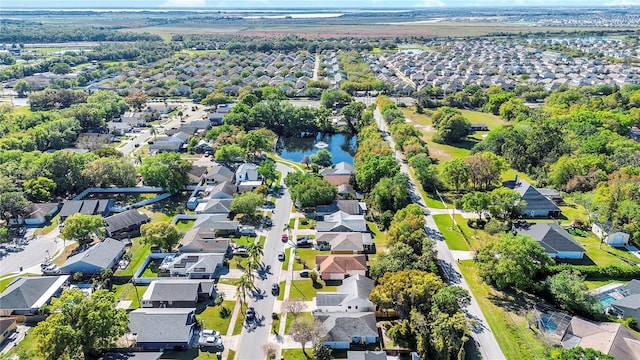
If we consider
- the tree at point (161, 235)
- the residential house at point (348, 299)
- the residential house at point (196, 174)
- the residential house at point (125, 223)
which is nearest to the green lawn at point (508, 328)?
the residential house at point (348, 299)

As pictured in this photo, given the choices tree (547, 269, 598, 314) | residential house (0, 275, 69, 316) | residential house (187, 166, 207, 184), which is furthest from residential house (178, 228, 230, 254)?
tree (547, 269, 598, 314)

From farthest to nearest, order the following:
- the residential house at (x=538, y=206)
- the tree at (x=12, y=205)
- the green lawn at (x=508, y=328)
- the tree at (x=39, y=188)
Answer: the tree at (x=39, y=188) < the residential house at (x=538, y=206) < the tree at (x=12, y=205) < the green lawn at (x=508, y=328)

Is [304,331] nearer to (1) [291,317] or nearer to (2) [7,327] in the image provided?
(1) [291,317]

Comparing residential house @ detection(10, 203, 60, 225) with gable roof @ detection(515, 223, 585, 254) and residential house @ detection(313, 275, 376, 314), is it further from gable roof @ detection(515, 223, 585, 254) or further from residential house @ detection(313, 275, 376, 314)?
gable roof @ detection(515, 223, 585, 254)

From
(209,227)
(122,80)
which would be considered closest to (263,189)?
(209,227)

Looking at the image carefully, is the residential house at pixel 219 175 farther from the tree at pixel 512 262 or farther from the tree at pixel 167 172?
the tree at pixel 512 262

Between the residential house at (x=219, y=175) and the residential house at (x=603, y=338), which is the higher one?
the residential house at (x=603, y=338)

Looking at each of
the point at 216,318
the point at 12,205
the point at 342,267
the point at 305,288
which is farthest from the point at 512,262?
the point at 12,205
